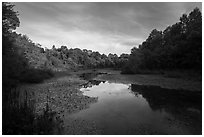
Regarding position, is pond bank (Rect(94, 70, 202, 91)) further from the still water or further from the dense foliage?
the still water

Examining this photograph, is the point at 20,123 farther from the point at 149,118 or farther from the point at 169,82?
the point at 169,82

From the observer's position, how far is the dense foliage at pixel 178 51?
27.5m

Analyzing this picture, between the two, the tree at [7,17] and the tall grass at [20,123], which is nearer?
the tall grass at [20,123]

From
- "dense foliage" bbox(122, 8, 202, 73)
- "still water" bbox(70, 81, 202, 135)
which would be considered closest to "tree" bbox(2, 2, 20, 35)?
"still water" bbox(70, 81, 202, 135)

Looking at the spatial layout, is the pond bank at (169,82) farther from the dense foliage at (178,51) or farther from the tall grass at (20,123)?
the tall grass at (20,123)

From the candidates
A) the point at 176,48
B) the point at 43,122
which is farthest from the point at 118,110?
the point at 176,48

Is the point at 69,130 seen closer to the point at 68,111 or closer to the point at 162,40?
the point at 68,111

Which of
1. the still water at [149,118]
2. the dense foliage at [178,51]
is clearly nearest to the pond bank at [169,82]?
the dense foliage at [178,51]

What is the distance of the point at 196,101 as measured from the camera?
13.0m

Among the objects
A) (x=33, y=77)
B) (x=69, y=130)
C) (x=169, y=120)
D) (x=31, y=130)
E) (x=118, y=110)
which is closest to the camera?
(x=31, y=130)

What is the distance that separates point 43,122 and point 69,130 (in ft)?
4.26

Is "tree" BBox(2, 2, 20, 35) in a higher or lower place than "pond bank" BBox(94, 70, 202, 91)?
higher

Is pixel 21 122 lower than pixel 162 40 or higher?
lower

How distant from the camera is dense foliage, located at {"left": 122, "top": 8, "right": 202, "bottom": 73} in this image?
2755 cm
